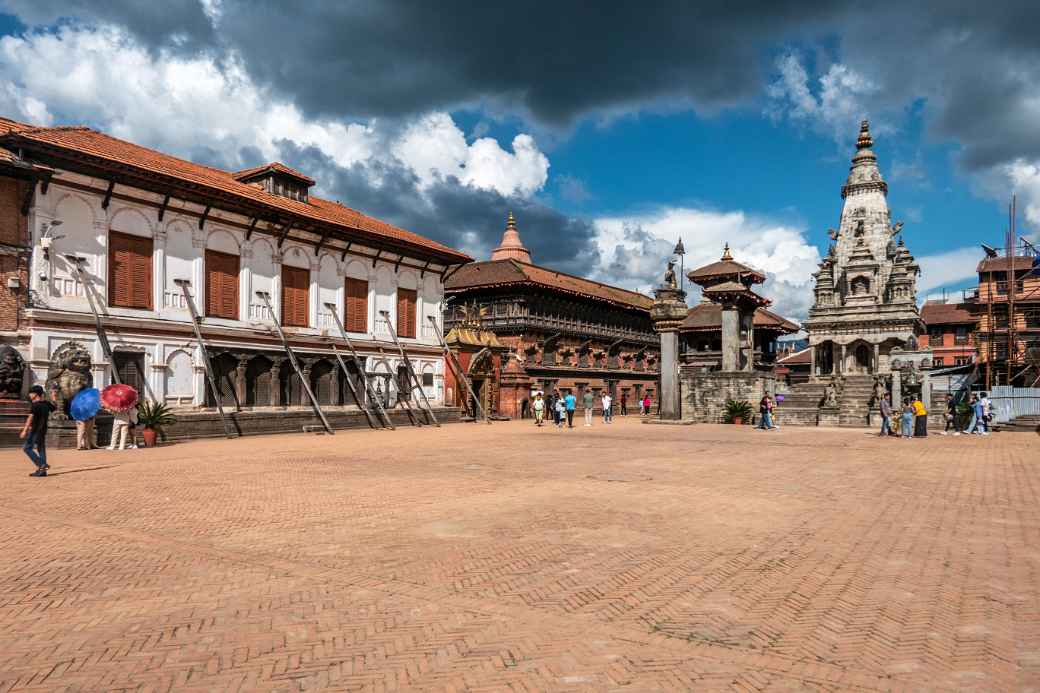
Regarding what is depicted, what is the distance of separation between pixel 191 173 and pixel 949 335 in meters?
77.7

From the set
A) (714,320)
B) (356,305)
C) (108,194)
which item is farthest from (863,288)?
(108,194)

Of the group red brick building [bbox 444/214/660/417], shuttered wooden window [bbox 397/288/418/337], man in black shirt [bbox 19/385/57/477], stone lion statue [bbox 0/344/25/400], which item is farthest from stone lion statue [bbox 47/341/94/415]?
red brick building [bbox 444/214/660/417]

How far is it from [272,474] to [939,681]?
12610 millimetres

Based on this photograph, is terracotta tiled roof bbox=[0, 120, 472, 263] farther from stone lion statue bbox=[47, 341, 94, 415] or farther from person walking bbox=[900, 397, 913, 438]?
person walking bbox=[900, 397, 913, 438]

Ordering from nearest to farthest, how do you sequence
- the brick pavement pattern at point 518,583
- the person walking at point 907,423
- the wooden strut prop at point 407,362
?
the brick pavement pattern at point 518,583 < the person walking at point 907,423 < the wooden strut prop at point 407,362

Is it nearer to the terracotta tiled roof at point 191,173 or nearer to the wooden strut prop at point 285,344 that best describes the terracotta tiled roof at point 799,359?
the terracotta tiled roof at point 191,173

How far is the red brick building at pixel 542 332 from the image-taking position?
4166 cm

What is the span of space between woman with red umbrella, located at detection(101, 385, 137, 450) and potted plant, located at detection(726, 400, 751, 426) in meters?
25.6

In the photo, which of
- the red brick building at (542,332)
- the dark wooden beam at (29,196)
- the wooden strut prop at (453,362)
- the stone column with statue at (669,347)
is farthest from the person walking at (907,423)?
the dark wooden beam at (29,196)

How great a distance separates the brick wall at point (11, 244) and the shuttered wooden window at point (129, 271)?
264 centimetres

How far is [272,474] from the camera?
14445 mm

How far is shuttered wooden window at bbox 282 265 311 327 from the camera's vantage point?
29.5m

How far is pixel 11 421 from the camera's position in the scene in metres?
19.8

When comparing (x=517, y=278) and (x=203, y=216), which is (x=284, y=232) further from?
(x=517, y=278)
